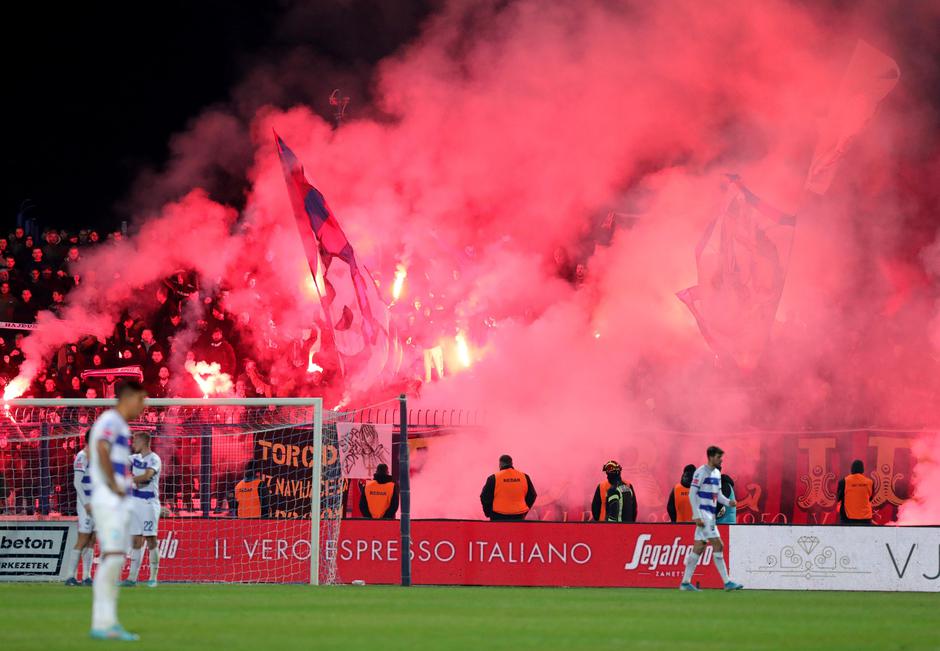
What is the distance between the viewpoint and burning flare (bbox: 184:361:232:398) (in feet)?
82.0

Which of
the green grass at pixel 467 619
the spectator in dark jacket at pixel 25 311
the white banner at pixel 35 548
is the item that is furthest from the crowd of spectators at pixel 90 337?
the green grass at pixel 467 619

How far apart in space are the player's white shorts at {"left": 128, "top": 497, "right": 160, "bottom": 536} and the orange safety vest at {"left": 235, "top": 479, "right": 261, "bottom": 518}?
349cm

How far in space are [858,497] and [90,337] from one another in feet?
44.8

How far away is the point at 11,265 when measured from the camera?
79.4ft

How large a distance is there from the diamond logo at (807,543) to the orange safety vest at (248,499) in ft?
26.1

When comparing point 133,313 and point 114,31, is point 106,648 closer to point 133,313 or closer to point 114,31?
point 133,313

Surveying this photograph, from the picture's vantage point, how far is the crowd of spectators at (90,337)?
23.7 metres

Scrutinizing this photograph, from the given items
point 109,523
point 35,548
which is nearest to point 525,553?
point 35,548

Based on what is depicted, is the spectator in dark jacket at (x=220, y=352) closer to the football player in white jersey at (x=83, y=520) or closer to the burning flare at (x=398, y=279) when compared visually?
the burning flare at (x=398, y=279)

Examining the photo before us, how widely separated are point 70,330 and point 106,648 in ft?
57.4

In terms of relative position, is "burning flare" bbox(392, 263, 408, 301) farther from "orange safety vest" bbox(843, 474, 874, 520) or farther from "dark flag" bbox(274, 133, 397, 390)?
"orange safety vest" bbox(843, 474, 874, 520)

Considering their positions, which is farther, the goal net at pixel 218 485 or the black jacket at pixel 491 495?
the goal net at pixel 218 485

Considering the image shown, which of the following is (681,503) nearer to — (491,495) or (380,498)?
(491,495)

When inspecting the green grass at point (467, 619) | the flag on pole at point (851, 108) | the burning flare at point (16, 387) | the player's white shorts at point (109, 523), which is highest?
the flag on pole at point (851, 108)
